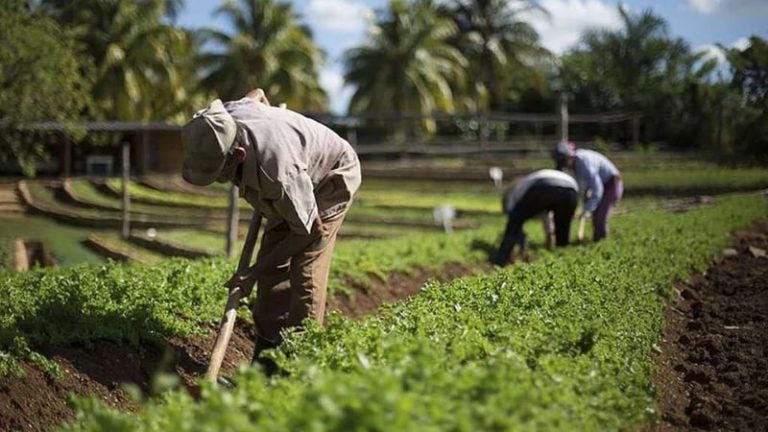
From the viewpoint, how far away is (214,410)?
318cm

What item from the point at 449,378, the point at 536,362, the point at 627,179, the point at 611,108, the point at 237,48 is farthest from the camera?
the point at 237,48

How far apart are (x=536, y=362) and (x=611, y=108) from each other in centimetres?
3228

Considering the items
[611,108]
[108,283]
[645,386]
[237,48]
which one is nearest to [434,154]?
[611,108]

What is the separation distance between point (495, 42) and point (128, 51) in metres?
17.1

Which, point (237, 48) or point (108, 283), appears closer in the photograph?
point (108, 283)

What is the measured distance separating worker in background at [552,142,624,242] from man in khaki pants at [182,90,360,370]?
Result: 6072mm

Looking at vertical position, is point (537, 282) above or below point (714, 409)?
above

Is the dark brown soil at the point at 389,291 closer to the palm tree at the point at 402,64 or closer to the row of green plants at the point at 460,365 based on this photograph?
the row of green plants at the point at 460,365

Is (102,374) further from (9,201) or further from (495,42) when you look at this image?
(495,42)

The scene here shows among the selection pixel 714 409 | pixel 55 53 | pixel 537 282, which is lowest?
pixel 714 409

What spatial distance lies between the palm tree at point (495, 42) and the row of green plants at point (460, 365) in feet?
126

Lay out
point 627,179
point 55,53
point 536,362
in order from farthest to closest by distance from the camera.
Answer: point 627,179
point 55,53
point 536,362

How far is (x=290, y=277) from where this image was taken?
20.7 feet

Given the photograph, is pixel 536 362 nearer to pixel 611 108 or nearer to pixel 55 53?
pixel 55 53
